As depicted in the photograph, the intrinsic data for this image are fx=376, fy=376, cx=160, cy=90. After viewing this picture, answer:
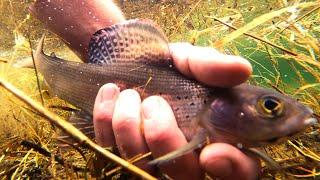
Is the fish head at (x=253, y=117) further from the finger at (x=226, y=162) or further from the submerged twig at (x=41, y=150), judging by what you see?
the submerged twig at (x=41, y=150)

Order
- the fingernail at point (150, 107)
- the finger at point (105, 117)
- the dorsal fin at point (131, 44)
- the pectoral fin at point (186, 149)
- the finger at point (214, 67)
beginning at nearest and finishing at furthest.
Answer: the pectoral fin at point (186, 149), the finger at point (214, 67), the fingernail at point (150, 107), the finger at point (105, 117), the dorsal fin at point (131, 44)

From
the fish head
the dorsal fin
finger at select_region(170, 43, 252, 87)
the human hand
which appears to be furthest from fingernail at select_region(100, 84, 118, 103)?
the fish head

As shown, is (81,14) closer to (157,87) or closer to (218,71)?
(157,87)

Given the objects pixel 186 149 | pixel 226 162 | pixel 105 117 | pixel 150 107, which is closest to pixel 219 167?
pixel 226 162

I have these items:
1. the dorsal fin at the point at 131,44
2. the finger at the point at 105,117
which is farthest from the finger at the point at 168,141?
the dorsal fin at the point at 131,44

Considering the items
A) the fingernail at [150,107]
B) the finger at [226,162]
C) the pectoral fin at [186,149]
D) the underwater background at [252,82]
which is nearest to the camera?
the pectoral fin at [186,149]

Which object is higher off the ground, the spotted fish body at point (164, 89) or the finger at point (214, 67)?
the finger at point (214, 67)

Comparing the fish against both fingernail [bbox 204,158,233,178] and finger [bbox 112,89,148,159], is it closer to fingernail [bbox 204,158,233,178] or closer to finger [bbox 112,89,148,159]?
fingernail [bbox 204,158,233,178]

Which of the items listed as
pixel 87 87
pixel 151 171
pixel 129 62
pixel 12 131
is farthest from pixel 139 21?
pixel 12 131
